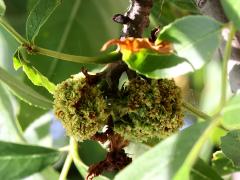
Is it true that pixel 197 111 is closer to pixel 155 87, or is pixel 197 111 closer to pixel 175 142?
pixel 155 87

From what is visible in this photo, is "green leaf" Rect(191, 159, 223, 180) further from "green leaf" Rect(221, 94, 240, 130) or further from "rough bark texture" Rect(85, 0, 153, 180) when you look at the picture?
"green leaf" Rect(221, 94, 240, 130)

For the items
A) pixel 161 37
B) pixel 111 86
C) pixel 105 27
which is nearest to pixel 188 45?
pixel 161 37

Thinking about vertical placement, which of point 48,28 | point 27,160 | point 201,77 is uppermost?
point 48,28

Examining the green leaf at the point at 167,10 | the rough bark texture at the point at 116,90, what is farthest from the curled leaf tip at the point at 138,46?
the green leaf at the point at 167,10

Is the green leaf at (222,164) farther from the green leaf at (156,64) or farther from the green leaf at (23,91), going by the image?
the green leaf at (156,64)

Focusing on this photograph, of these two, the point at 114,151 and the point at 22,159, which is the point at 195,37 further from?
the point at 22,159
